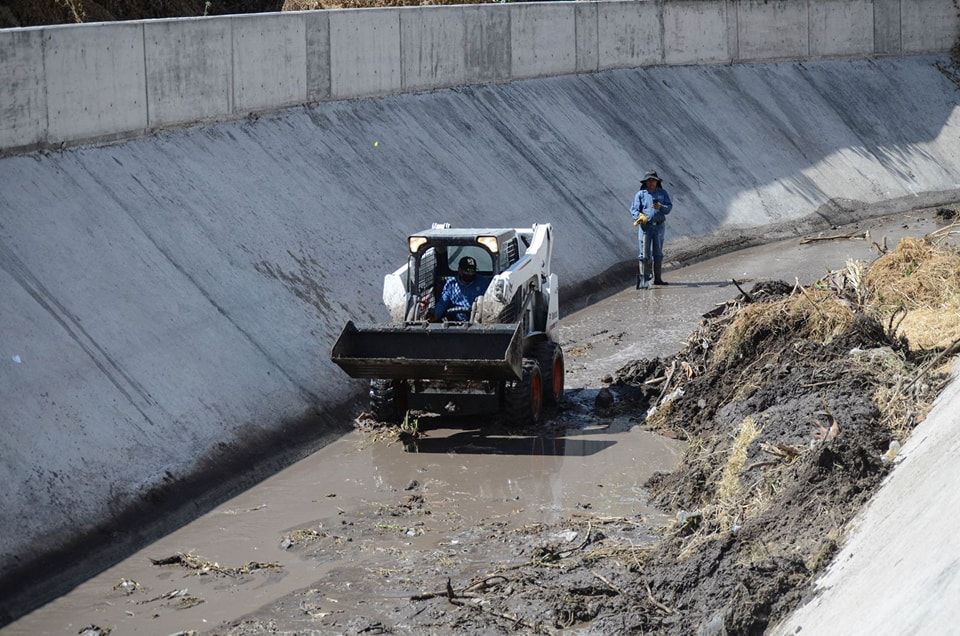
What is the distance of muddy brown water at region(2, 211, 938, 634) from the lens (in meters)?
9.48

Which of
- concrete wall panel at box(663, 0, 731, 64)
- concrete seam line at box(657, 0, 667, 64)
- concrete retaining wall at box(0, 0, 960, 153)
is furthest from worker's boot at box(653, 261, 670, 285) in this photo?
concrete wall panel at box(663, 0, 731, 64)

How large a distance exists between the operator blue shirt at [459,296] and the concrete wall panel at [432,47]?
8.94 metres

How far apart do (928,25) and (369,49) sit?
64.8ft

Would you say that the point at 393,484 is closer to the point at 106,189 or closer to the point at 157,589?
the point at 157,589

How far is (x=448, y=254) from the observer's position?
14.0 metres

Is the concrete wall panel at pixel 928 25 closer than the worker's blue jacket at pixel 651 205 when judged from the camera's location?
No

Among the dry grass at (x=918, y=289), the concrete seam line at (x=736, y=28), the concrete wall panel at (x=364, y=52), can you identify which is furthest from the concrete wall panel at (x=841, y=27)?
the dry grass at (x=918, y=289)

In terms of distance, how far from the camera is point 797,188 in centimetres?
2764

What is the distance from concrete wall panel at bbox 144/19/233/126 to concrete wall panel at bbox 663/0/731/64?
45.4ft

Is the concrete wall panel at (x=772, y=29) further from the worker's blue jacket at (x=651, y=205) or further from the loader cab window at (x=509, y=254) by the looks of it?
the loader cab window at (x=509, y=254)

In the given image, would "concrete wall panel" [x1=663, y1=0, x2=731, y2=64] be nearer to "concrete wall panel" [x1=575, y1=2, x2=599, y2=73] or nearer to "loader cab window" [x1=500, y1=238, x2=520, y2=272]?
"concrete wall panel" [x1=575, y1=2, x2=599, y2=73]

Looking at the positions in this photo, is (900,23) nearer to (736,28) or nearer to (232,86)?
(736,28)

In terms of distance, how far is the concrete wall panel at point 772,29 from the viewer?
3106 centimetres

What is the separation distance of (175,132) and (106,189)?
216 cm
